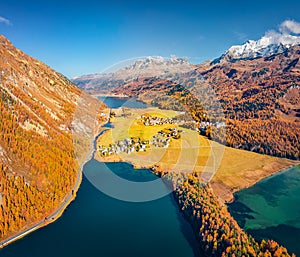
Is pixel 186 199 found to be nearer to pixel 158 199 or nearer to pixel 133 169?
pixel 158 199

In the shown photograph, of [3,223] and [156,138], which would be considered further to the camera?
[156,138]

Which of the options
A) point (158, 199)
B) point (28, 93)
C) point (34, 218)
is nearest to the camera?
point (34, 218)

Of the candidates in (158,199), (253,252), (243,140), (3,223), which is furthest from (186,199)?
(243,140)

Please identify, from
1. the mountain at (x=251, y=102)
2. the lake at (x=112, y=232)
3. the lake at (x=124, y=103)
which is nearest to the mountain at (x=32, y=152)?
the lake at (x=112, y=232)

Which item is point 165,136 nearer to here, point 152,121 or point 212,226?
point 152,121

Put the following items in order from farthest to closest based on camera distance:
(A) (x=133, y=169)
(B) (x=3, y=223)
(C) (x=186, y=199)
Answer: (A) (x=133, y=169), (C) (x=186, y=199), (B) (x=3, y=223)

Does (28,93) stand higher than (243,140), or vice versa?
(28,93)

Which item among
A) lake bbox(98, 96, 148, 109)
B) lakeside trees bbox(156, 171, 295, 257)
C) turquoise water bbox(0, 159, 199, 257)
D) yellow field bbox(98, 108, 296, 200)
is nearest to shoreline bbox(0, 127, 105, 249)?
turquoise water bbox(0, 159, 199, 257)
